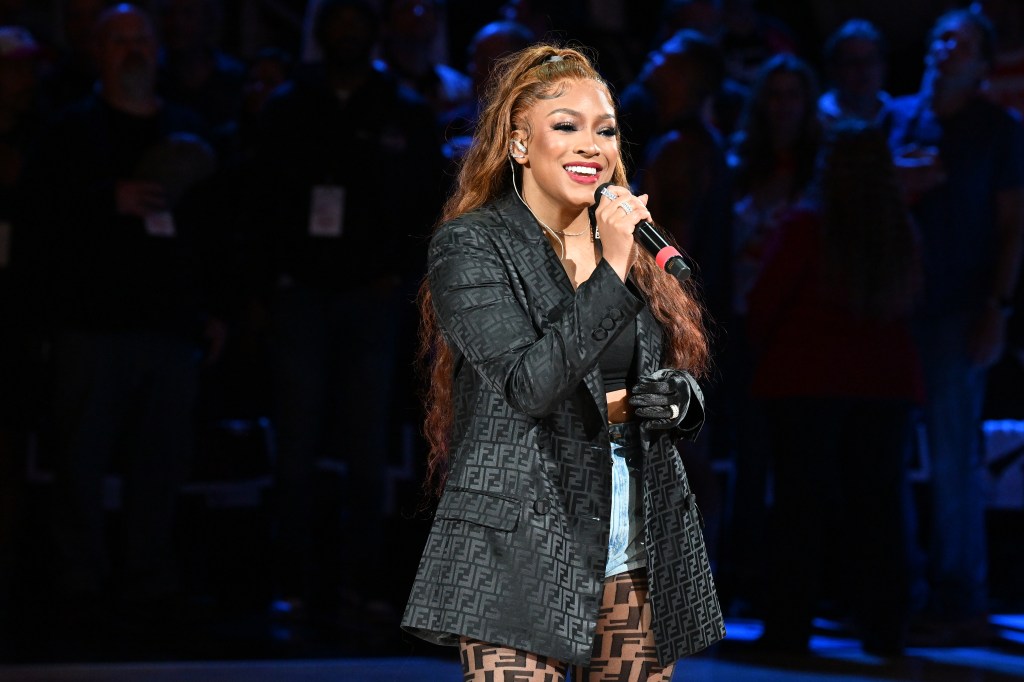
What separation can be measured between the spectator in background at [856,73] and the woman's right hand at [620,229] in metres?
4.21

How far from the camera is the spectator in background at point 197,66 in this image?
21.1ft

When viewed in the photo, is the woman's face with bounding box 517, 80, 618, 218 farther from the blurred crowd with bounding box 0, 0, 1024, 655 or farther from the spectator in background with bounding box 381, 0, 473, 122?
the spectator in background with bounding box 381, 0, 473, 122

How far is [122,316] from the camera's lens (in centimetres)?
536

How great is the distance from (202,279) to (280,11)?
288cm

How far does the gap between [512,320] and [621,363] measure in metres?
0.26

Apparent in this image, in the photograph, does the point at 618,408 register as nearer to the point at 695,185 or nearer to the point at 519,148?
the point at 519,148

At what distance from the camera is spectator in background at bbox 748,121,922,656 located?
4.72 metres

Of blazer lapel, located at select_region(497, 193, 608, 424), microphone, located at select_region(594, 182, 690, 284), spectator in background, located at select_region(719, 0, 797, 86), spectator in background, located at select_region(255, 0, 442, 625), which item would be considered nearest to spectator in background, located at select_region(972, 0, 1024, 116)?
spectator in background, located at select_region(719, 0, 797, 86)

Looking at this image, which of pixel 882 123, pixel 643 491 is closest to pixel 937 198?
pixel 882 123

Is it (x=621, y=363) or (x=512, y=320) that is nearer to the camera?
(x=512, y=320)

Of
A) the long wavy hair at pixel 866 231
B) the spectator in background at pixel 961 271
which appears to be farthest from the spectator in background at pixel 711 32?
the long wavy hair at pixel 866 231

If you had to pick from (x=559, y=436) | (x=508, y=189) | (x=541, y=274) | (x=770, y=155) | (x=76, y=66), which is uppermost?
(x=76, y=66)

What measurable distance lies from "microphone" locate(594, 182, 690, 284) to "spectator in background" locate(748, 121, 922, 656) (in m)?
2.78

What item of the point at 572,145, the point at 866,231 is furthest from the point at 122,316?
the point at 572,145
